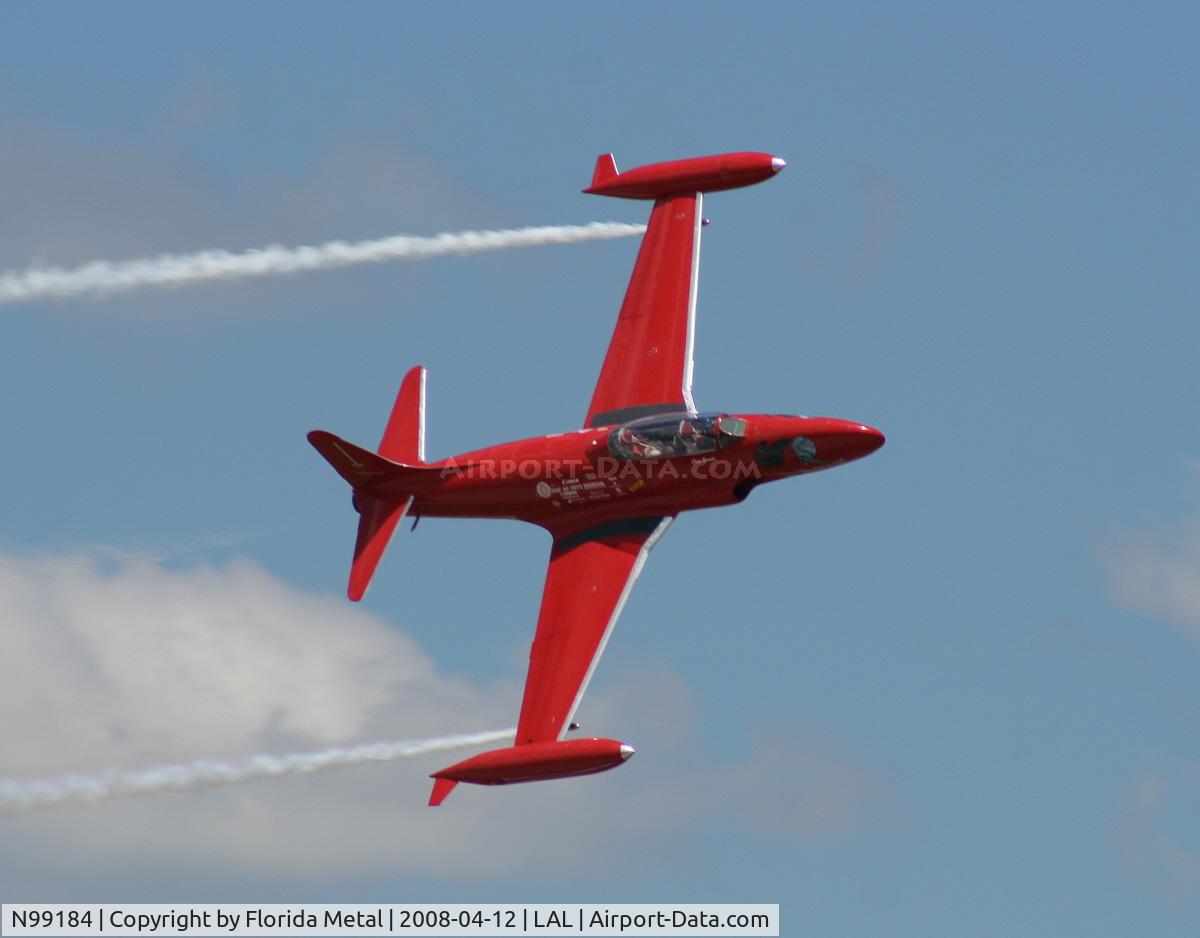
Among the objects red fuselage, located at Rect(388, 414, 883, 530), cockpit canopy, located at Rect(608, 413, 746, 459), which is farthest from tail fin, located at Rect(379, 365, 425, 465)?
cockpit canopy, located at Rect(608, 413, 746, 459)

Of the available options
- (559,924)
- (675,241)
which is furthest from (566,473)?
(559,924)

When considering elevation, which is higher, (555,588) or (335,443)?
(335,443)

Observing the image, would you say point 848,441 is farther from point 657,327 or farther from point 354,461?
point 354,461

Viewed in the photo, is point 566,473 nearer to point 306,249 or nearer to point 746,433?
point 746,433

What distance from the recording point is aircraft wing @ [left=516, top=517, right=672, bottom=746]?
5212 cm

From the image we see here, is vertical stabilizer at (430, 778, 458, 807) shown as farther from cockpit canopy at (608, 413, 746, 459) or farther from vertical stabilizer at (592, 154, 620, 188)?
vertical stabilizer at (592, 154, 620, 188)

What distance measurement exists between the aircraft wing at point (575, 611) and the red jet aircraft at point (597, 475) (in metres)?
0.03

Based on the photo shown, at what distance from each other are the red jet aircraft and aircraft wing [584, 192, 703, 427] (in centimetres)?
4

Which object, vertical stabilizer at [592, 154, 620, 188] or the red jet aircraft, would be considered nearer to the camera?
the red jet aircraft

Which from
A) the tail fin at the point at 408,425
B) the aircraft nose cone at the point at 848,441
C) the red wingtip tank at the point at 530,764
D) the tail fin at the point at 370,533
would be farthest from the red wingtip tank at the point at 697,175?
the red wingtip tank at the point at 530,764

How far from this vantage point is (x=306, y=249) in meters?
58.5

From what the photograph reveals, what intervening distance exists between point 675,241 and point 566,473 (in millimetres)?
7042

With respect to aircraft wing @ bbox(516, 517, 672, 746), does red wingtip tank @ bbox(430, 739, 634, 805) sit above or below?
below

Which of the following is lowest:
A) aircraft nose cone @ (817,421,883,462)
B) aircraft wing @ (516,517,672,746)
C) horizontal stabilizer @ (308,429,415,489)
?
aircraft wing @ (516,517,672,746)
